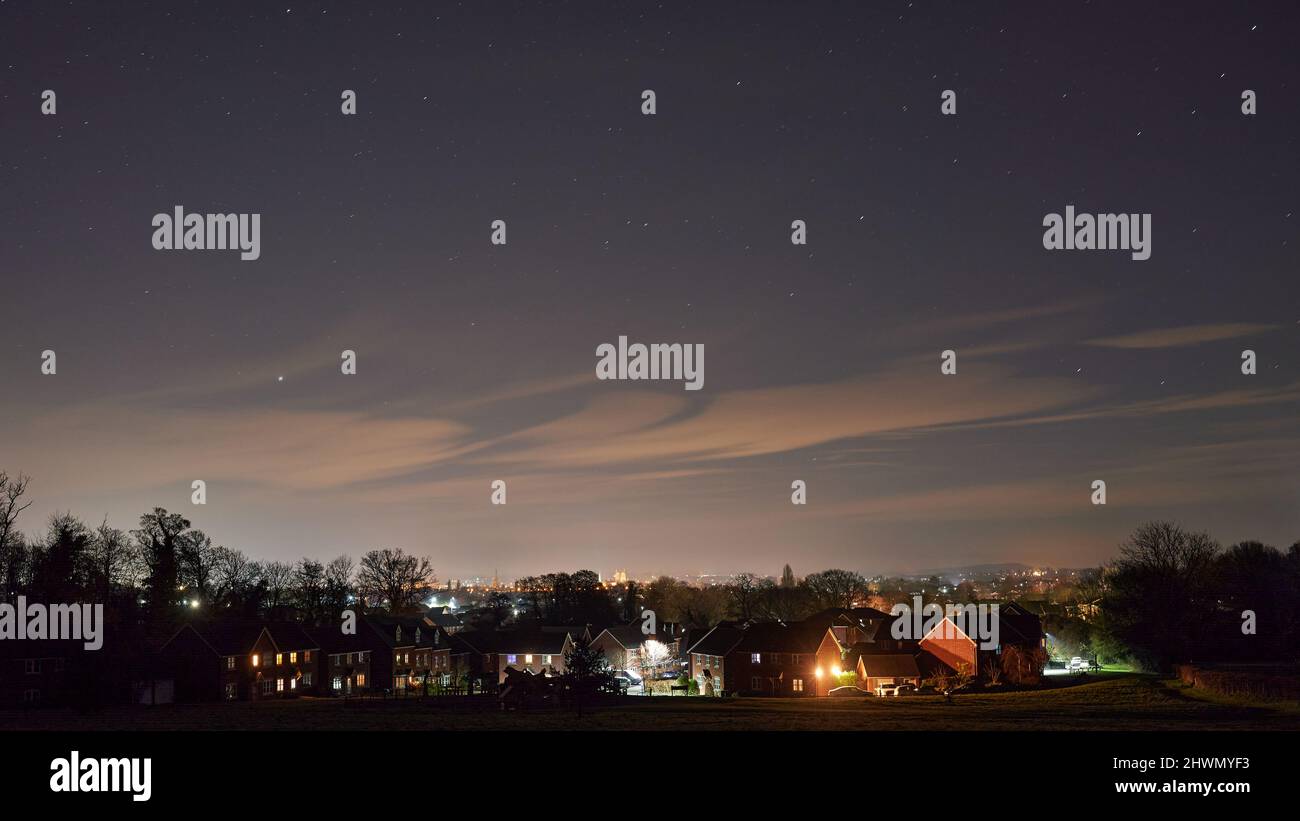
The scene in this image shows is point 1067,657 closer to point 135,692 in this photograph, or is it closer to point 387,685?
point 387,685

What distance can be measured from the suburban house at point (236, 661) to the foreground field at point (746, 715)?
31.1 ft

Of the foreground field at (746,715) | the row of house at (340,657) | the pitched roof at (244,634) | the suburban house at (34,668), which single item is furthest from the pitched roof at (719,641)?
the suburban house at (34,668)

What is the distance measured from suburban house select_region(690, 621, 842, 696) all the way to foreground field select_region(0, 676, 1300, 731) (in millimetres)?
20176

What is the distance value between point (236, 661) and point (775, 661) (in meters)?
44.8

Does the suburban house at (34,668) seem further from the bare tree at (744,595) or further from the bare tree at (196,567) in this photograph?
the bare tree at (744,595)

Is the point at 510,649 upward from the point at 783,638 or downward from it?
downward

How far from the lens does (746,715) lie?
50.3m

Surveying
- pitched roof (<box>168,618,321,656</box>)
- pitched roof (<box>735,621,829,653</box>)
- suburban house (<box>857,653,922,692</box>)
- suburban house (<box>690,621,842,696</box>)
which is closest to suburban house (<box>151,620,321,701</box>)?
pitched roof (<box>168,618,321,656</box>)

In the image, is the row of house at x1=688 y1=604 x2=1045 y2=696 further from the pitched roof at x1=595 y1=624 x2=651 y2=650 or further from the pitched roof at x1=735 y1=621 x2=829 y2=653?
the pitched roof at x1=595 y1=624 x2=651 y2=650

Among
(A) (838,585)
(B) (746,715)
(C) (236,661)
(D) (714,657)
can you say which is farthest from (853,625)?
(A) (838,585)

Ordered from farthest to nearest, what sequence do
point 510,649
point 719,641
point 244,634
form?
1. point 510,649
2. point 719,641
3. point 244,634

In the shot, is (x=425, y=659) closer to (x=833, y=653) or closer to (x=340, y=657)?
(x=340, y=657)

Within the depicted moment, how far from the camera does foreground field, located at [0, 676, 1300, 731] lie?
43812 mm
